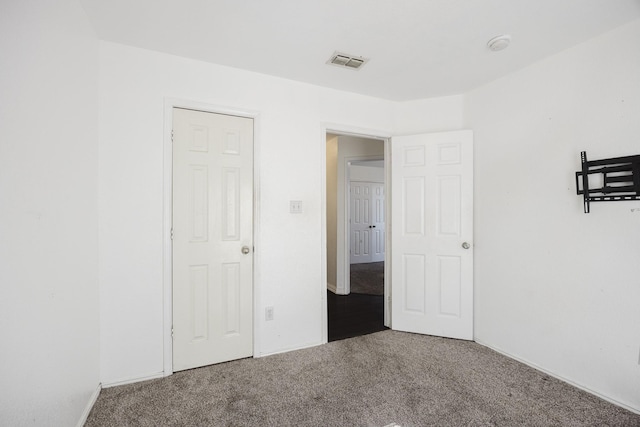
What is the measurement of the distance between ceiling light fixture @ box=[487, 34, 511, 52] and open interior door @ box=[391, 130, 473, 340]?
84 cm

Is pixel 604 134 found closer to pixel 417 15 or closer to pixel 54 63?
pixel 417 15

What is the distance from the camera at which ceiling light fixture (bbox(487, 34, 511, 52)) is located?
196 cm

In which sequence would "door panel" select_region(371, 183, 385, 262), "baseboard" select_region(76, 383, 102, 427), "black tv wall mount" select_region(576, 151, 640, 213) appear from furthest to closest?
"door panel" select_region(371, 183, 385, 262), "black tv wall mount" select_region(576, 151, 640, 213), "baseboard" select_region(76, 383, 102, 427)

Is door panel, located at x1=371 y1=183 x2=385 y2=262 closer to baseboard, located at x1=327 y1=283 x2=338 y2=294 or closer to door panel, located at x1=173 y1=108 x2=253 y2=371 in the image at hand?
baseboard, located at x1=327 y1=283 x2=338 y2=294

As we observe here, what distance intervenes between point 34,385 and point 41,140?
104 cm

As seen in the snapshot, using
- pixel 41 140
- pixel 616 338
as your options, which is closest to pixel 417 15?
pixel 41 140

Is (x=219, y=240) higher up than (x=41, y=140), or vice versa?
(x=41, y=140)

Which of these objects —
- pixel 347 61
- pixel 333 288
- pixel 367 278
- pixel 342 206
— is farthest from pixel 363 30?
pixel 367 278

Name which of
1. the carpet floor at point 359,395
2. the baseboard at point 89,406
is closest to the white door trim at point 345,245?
the carpet floor at point 359,395

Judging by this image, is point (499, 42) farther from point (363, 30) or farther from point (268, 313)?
point (268, 313)

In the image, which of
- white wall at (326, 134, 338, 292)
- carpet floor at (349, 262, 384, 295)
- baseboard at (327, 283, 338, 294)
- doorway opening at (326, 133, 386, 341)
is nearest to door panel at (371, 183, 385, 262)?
carpet floor at (349, 262, 384, 295)

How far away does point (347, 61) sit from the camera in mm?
2297

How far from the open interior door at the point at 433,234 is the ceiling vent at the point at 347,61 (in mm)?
945

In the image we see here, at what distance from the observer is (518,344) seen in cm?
240
